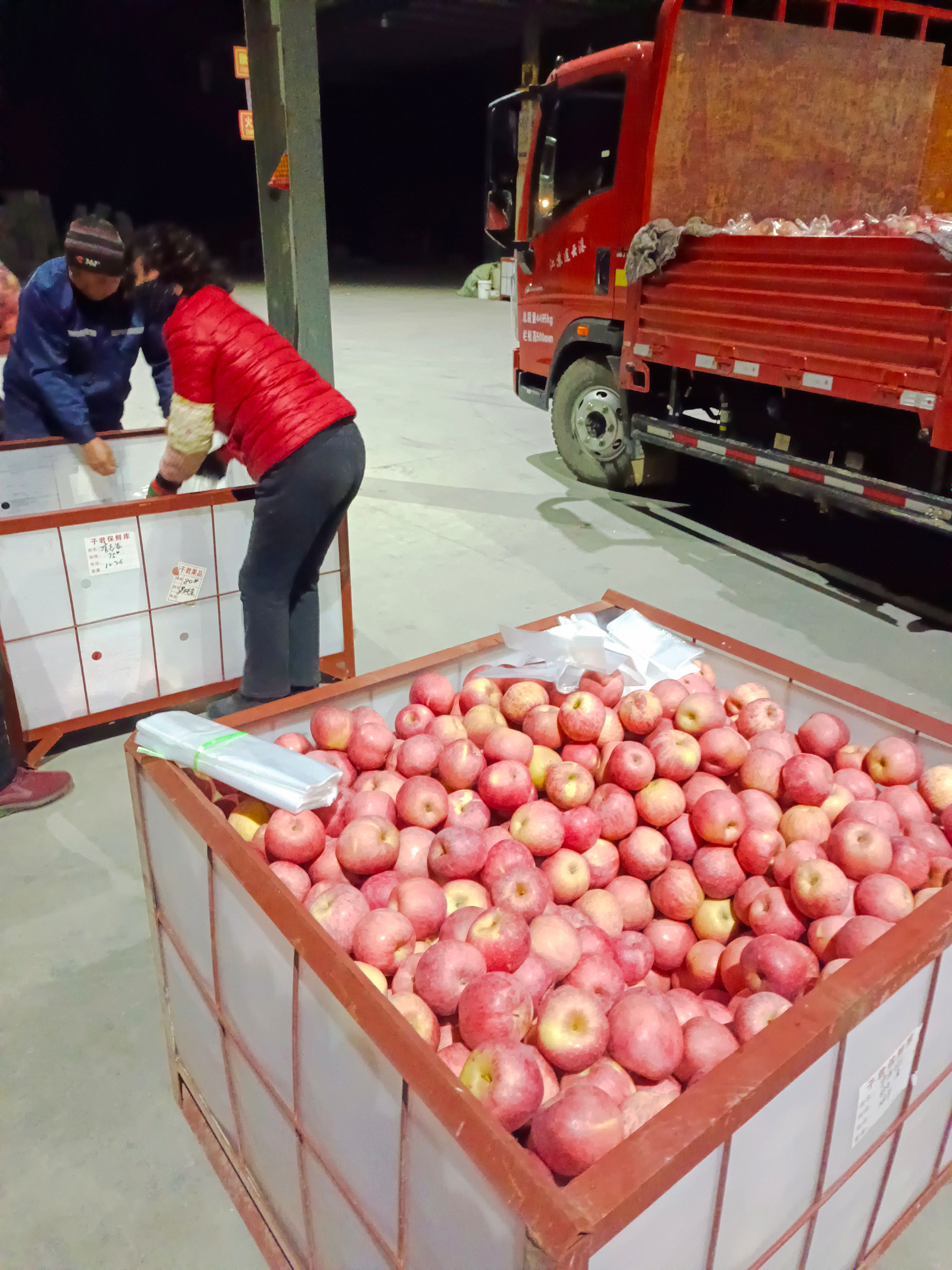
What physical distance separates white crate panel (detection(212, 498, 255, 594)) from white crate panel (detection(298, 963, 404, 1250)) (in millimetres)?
2533

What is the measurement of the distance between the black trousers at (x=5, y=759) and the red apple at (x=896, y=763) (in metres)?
2.86

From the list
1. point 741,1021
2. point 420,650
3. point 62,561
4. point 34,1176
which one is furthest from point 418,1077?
point 420,650

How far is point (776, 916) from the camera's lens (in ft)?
5.51

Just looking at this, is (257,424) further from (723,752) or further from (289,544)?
(723,752)

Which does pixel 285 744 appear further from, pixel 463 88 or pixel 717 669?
pixel 463 88

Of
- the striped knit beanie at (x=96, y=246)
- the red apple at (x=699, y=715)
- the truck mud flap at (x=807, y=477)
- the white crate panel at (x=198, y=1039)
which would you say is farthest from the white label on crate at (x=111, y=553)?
the truck mud flap at (x=807, y=477)

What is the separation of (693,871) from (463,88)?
125 ft

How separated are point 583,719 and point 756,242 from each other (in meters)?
4.21

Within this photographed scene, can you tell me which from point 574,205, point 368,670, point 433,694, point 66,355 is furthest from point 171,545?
point 574,205

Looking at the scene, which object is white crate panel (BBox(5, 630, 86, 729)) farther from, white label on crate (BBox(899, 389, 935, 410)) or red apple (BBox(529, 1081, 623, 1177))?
white label on crate (BBox(899, 389, 935, 410))

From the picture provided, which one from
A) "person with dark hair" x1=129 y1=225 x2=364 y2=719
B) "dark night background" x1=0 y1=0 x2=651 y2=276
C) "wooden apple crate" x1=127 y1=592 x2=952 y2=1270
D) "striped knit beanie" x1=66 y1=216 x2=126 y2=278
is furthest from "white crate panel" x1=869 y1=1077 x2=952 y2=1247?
"dark night background" x1=0 y1=0 x2=651 y2=276

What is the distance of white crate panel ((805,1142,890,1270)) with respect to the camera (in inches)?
55.8

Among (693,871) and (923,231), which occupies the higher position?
(923,231)

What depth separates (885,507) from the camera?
16.1ft
